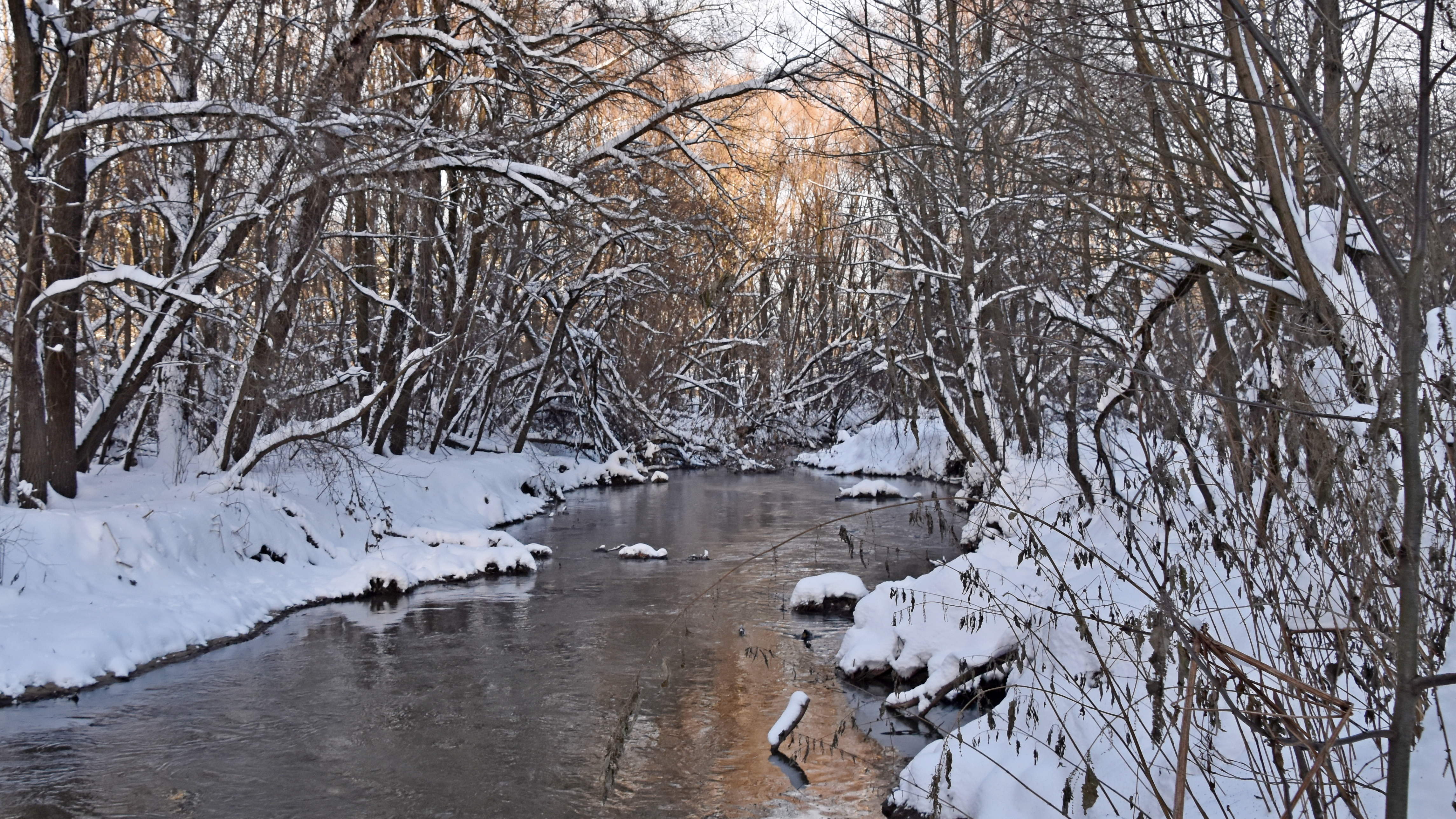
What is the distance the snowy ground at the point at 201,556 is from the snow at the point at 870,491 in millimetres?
7411

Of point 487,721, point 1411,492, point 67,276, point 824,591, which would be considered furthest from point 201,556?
point 1411,492

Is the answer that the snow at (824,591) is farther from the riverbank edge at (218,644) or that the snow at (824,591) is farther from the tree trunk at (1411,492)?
the tree trunk at (1411,492)

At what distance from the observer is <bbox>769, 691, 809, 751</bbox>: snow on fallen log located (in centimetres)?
768

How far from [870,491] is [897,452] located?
5845 millimetres

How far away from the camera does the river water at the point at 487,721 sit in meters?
6.79

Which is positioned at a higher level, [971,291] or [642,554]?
[971,291]

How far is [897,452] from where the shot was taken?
1112 inches

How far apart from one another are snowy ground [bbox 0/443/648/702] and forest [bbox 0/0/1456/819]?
0.43 m

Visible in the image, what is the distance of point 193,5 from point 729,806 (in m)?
8.28

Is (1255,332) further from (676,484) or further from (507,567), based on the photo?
(676,484)

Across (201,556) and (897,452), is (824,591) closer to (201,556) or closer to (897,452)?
(201,556)

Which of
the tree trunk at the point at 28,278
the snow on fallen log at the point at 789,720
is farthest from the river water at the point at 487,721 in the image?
the tree trunk at the point at 28,278

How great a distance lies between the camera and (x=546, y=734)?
316 inches

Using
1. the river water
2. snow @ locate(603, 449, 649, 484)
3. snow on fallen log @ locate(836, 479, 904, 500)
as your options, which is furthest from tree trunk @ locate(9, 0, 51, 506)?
snow @ locate(603, 449, 649, 484)
